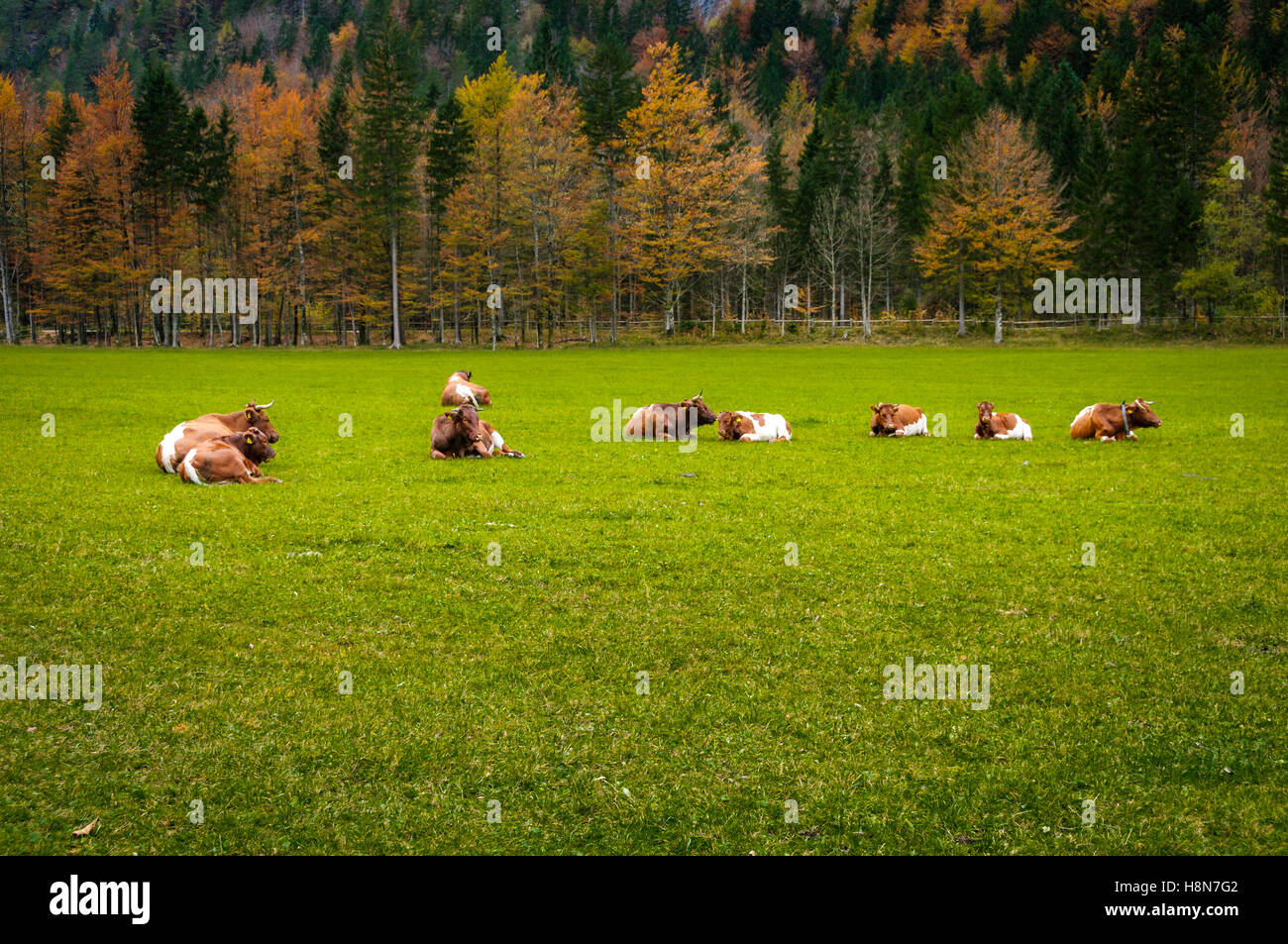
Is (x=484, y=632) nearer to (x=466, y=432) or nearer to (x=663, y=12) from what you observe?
→ (x=466, y=432)

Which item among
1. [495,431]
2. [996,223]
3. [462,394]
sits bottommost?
[495,431]

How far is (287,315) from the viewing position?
8394 cm

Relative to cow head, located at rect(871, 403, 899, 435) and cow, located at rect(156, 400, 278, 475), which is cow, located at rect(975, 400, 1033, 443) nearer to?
cow head, located at rect(871, 403, 899, 435)

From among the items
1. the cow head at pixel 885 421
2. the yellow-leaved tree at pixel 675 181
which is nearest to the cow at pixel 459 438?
the cow head at pixel 885 421

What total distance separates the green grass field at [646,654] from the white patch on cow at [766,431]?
352 cm

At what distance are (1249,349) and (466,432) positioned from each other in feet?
183

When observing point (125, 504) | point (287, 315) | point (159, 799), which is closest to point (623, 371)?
point (125, 504)

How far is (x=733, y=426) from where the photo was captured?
A: 19266 mm

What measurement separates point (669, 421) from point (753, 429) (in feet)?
6.08

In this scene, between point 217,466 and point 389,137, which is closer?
point 217,466

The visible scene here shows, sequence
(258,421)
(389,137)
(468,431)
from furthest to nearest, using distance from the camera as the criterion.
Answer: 1. (389,137)
2. (468,431)
3. (258,421)

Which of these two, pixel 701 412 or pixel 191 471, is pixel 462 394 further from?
pixel 191 471

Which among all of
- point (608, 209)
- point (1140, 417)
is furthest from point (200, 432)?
point (608, 209)

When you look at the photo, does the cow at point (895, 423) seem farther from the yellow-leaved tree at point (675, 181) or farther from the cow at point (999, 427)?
the yellow-leaved tree at point (675, 181)
